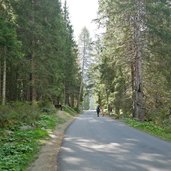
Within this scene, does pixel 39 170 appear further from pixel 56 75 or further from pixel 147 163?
pixel 56 75

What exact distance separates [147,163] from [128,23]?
2015 centimetres

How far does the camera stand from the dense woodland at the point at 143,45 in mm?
28125

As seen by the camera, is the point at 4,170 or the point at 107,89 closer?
the point at 4,170

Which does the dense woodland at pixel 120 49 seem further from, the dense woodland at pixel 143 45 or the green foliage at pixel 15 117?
the green foliage at pixel 15 117

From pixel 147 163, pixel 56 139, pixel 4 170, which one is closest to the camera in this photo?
pixel 4 170

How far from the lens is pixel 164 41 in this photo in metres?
28.5

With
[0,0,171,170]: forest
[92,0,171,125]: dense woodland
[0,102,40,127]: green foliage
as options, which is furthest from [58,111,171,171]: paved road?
[92,0,171,125]: dense woodland

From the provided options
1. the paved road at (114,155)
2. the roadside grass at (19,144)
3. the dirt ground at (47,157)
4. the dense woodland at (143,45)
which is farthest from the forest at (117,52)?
the paved road at (114,155)

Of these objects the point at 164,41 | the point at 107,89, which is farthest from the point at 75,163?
the point at 107,89

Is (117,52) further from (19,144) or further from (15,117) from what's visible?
(19,144)

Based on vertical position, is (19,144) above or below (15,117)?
below

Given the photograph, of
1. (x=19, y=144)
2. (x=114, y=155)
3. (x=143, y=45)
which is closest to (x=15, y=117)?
(x=19, y=144)

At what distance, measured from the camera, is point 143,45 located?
93.5 feet

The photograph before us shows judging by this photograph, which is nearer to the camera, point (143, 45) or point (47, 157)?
point (47, 157)
